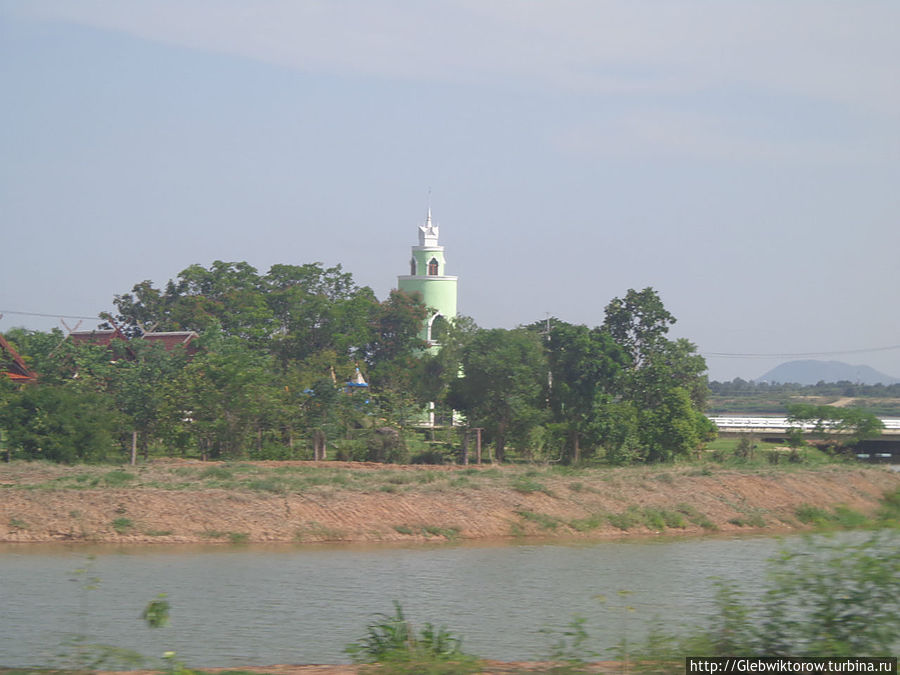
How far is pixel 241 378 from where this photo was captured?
36.9 metres

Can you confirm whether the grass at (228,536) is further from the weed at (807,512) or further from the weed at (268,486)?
the weed at (807,512)

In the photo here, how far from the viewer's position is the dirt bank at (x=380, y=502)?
23609 millimetres

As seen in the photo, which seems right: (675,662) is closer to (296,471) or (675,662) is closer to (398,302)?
(296,471)

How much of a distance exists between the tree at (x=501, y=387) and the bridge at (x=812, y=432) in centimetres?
1258

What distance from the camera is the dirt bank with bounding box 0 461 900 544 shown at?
23609 mm

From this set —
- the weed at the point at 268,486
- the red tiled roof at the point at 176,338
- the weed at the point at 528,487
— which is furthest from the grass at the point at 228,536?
the red tiled roof at the point at 176,338

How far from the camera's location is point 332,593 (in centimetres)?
1684

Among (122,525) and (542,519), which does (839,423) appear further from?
(122,525)

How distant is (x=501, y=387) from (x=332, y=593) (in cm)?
2378

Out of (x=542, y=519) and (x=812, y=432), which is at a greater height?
(x=812, y=432)

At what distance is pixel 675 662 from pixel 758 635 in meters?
0.77

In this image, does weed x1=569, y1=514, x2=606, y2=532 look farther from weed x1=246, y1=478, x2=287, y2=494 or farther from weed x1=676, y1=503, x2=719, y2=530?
weed x1=246, y1=478, x2=287, y2=494

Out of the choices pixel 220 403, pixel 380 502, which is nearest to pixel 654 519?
pixel 380 502

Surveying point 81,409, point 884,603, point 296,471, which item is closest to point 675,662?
point 884,603
